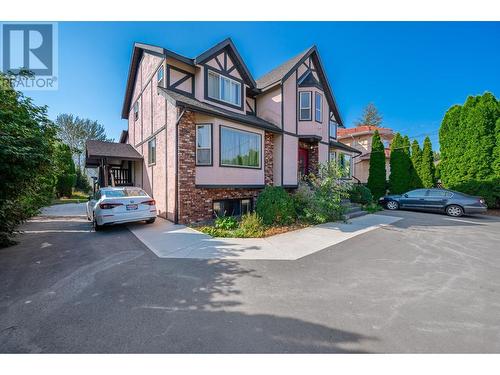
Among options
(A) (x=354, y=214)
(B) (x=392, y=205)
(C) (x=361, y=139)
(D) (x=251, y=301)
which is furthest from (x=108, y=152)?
(C) (x=361, y=139)

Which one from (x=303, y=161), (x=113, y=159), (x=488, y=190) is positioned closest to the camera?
(x=488, y=190)

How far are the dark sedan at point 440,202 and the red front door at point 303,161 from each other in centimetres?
556

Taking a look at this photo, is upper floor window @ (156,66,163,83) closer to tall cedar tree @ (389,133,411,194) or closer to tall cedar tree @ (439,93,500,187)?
tall cedar tree @ (389,133,411,194)

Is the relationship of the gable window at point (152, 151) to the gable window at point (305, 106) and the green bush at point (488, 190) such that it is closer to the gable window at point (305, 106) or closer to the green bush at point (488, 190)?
the gable window at point (305, 106)

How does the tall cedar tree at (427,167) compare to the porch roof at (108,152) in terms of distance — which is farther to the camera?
the tall cedar tree at (427,167)

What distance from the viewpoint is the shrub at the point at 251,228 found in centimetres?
719

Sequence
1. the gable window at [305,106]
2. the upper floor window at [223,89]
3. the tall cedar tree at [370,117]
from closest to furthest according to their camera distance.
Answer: the upper floor window at [223,89]
the gable window at [305,106]
the tall cedar tree at [370,117]

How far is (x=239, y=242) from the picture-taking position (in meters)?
6.54

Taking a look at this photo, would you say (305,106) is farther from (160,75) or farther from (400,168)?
(400,168)

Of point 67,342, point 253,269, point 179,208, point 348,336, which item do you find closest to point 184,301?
point 67,342

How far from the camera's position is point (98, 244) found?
6379 millimetres

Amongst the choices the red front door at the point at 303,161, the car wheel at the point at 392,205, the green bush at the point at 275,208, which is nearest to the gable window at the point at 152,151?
the green bush at the point at 275,208

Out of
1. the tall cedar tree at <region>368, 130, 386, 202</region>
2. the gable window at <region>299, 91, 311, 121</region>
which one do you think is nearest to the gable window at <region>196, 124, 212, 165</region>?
the gable window at <region>299, 91, 311, 121</region>

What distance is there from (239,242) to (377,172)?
1590 cm
